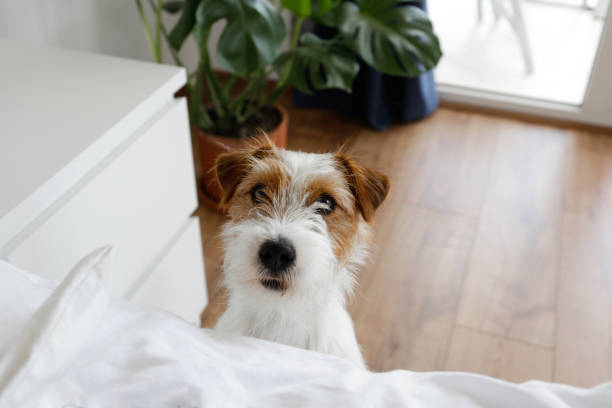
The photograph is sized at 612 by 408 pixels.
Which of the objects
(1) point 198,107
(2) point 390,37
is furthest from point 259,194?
(1) point 198,107

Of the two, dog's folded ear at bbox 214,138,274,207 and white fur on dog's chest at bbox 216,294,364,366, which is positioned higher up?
dog's folded ear at bbox 214,138,274,207

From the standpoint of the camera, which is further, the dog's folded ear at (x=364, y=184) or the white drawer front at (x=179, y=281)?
the white drawer front at (x=179, y=281)

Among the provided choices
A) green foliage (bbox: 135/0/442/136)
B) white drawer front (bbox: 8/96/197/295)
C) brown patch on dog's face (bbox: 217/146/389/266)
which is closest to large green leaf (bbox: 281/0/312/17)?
green foliage (bbox: 135/0/442/136)

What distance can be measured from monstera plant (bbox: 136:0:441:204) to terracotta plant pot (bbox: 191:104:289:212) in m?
0.05

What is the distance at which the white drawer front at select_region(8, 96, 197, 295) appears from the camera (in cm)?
86

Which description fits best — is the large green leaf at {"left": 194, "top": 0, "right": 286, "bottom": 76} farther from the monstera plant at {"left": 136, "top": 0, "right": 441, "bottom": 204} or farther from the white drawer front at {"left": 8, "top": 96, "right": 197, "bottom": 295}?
the white drawer front at {"left": 8, "top": 96, "right": 197, "bottom": 295}

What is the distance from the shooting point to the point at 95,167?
3.03 ft

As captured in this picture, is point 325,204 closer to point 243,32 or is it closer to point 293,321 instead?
point 293,321

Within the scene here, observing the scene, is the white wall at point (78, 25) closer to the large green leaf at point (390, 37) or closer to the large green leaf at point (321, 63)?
the large green leaf at point (321, 63)

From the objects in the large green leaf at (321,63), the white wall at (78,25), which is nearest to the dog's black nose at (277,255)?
the large green leaf at (321,63)

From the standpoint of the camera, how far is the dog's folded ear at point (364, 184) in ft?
3.26

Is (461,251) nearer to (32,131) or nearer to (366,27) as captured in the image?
(366,27)

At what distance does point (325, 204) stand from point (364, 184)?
90mm

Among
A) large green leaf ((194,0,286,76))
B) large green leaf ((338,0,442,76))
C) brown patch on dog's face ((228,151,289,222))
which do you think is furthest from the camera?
large green leaf ((338,0,442,76))
